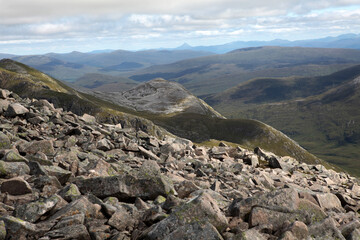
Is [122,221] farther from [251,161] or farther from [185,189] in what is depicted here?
[251,161]

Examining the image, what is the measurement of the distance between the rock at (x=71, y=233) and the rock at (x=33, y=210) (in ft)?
5.32

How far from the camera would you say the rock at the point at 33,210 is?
45.5 feet

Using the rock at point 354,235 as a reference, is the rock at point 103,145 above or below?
above

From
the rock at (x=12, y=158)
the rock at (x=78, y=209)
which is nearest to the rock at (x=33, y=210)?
the rock at (x=78, y=209)

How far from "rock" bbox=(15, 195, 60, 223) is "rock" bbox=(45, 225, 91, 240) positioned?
162cm

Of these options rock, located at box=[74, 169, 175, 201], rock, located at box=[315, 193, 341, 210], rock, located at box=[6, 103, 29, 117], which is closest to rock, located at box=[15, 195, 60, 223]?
rock, located at box=[74, 169, 175, 201]

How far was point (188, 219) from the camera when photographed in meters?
13.7

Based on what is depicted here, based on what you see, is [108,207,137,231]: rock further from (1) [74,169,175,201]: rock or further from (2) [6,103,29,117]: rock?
(2) [6,103,29,117]: rock

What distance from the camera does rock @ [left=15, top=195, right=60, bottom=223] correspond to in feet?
45.5

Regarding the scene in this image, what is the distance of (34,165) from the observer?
19922mm

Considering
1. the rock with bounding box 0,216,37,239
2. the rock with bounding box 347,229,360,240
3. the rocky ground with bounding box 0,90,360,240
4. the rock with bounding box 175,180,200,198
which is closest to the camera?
the rock with bounding box 0,216,37,239

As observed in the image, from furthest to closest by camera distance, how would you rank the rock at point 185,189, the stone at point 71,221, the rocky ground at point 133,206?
the rock at point 185,189
the stone at point 71,221
the rocky ground at point 133,206

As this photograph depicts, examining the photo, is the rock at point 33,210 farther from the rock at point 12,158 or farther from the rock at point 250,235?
the rock at point 250,235

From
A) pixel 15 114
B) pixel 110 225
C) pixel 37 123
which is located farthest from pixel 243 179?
pixel 15 114
